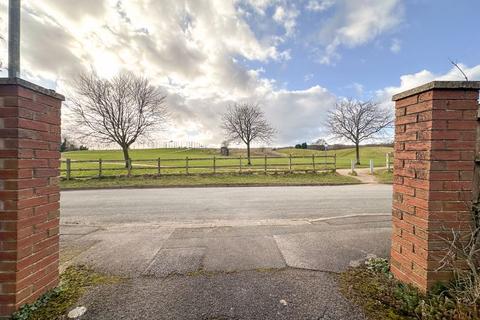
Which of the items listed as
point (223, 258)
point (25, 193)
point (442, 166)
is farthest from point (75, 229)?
point (442, 166)

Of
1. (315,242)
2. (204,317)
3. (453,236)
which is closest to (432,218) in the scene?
(453,236)

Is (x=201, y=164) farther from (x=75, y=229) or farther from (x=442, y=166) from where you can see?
(x=442, y=166)

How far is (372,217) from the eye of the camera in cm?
529

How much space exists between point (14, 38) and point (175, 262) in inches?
125

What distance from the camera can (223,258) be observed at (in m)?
3.13

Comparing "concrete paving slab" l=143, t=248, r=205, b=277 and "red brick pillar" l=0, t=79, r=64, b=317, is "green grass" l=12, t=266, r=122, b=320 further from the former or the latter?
"concrete paving slab" l=143, t=248, r=205, b=277

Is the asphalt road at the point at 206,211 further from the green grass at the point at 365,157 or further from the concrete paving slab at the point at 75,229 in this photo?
the green grass at the point at 365,157

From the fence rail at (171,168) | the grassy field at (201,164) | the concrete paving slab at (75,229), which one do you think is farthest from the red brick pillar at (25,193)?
the grassy field at (201,164)

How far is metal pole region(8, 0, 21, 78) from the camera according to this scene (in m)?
2.40

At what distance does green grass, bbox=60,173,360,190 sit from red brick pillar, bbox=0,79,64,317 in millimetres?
10925

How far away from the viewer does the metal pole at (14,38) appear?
240cm

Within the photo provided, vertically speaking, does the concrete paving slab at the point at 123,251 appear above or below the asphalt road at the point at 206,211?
above

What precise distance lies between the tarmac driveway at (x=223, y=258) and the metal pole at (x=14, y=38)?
2.45 meters

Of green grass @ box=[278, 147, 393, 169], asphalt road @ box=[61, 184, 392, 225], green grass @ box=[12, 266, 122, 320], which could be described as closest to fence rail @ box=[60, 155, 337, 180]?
green grass @ box=[278, 147, 393, 169]
